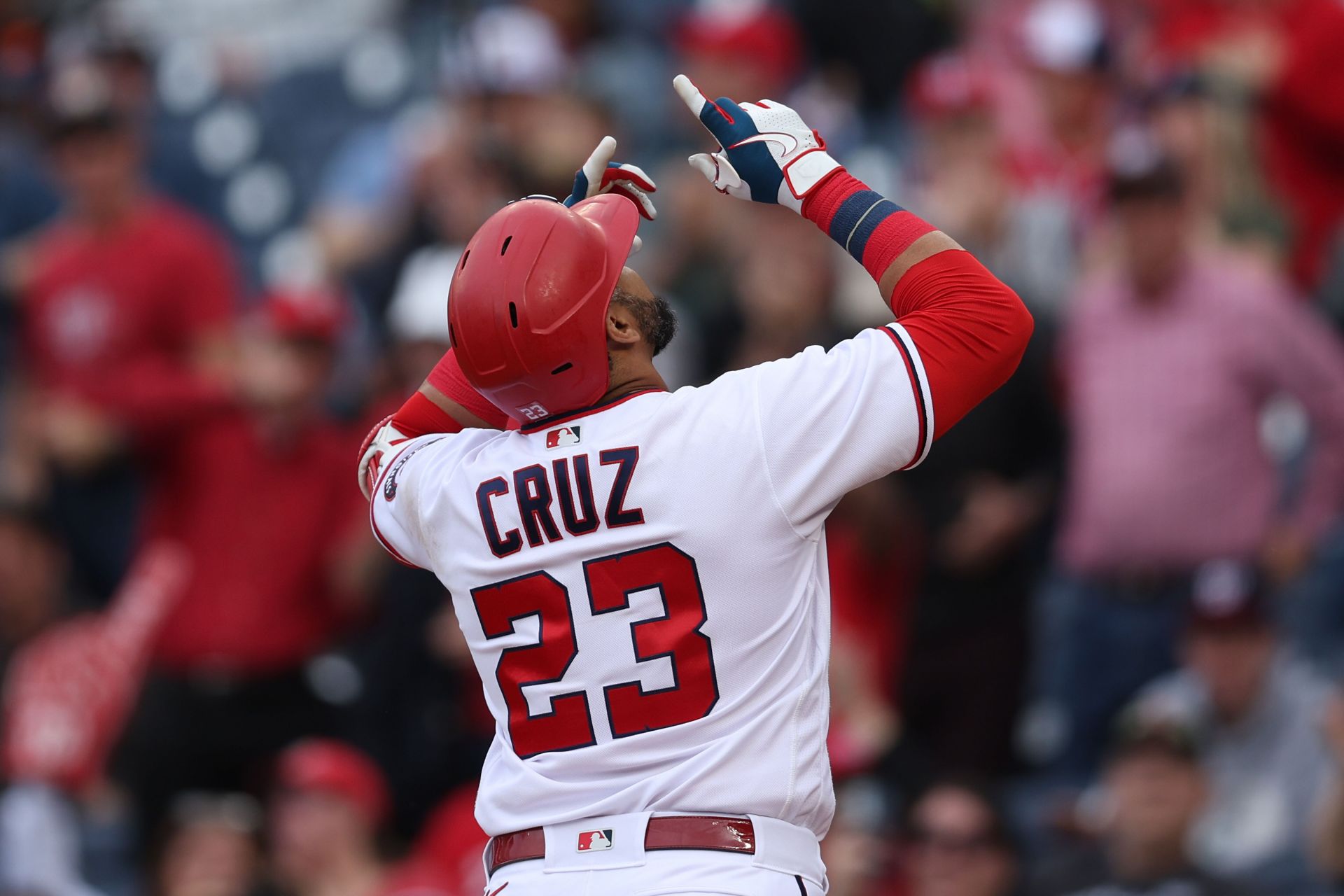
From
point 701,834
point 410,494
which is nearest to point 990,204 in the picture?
point 410,494

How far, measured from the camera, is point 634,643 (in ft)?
11.1

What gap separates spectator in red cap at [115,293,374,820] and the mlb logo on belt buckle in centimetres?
458

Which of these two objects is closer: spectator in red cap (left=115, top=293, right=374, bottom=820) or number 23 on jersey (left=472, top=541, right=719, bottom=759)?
number 23 on jersey (left=472, top=541, right=719, bottom=759)

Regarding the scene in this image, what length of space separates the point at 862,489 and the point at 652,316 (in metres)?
3.36

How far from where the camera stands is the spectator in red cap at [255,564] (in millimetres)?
7742

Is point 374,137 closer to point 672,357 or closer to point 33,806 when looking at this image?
point 672,357

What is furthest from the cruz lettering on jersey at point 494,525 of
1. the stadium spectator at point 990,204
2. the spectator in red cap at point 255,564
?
the spectator in red cap at point 255,564

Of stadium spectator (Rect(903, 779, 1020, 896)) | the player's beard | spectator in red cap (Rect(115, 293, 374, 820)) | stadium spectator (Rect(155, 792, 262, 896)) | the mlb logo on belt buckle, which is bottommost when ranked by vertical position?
stadium spectator (Rect(155, 792, 262, 896))

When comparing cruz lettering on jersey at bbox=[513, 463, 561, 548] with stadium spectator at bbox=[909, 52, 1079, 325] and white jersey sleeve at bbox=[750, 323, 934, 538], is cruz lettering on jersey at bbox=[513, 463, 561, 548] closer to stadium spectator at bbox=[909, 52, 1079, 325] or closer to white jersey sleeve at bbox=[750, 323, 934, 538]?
white jersey sleeve at bbox=[750, 323, 934, 538]

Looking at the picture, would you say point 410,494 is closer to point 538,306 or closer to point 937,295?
point 538,306

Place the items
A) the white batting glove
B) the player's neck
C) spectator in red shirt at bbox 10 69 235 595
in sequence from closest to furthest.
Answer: the player's neck < the white batting glove < spectator in red shirt at bbox 10 69 235 595

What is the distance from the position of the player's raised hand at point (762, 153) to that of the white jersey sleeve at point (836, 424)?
426mm

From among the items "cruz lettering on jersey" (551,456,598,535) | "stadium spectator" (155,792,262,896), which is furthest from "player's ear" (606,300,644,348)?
"stadium spectator" (155,792,262,896)

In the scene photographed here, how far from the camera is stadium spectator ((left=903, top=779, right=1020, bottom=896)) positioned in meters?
6.13
